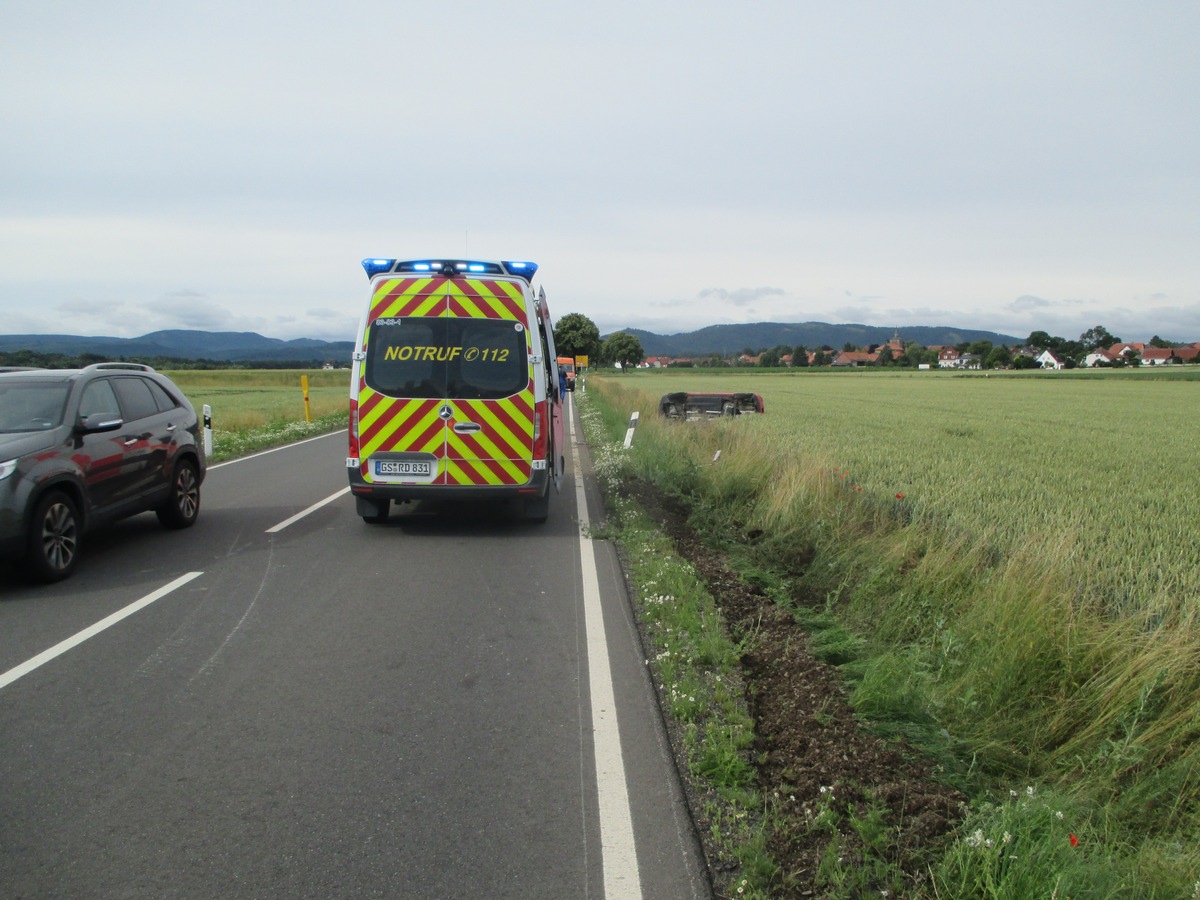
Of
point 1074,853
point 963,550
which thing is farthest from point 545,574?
point 1074,853

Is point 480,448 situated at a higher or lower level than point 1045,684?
higher

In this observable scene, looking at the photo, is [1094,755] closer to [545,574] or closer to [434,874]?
[434,874]

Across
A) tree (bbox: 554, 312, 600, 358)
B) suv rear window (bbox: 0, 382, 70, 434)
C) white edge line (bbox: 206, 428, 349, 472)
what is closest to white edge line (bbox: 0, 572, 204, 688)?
suv rear window (bbox: 0, 382, 70, 434)

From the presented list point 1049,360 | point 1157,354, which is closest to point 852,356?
point 1049,360

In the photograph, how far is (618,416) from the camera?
2500 centimetres

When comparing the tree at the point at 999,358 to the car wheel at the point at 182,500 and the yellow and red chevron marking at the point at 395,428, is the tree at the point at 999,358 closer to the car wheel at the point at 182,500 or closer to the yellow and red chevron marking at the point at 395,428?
the yellow and red chevron marking at the point at 395,428

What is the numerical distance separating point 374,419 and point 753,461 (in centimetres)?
518

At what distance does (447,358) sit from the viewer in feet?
30.1

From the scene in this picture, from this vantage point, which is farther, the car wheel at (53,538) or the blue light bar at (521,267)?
the blue light bar at (521,267)

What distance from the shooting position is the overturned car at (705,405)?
914 inches

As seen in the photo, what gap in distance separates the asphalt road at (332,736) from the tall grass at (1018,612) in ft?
4.50

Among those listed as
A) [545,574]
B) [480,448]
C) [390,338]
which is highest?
[390,338]

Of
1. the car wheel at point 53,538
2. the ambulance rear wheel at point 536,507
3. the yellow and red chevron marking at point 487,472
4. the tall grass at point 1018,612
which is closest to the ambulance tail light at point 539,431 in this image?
the yellow and red chevron marking at point 487,472

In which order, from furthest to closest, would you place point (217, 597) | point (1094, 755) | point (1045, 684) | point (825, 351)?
point (825, 351), point (217, 597), point (1045, 684), point (1094, 755)
